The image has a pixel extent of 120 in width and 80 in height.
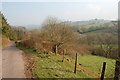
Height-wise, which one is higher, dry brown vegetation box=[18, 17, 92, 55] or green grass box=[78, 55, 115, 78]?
dry brown vegetation box=[18, 17, 92, 55]

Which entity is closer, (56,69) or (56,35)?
(56,69)

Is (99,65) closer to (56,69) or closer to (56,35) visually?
(56,35)

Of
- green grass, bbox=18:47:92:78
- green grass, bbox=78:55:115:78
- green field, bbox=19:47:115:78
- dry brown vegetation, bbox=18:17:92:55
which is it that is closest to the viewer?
green grass, bbox=78:55:115:78

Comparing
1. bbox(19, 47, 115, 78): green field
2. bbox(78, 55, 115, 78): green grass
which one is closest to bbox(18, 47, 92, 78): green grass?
bbox(19, 47, 115, 78): green field

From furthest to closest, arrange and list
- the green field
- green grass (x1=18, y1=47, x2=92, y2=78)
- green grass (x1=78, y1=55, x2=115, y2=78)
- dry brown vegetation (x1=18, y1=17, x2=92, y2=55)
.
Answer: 1. dry brown vegetation (x1=18, y1=17, x2=92, y2=55)
2. green grass (x1=18, y1=47, x2=92, y2=78)
3. the green field
4. green grass (x1=78, y1=55, x2=115, y2=78)

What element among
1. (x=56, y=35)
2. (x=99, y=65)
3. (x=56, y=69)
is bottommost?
(x=99, y=65)

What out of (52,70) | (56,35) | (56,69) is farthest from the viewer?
(56,35)

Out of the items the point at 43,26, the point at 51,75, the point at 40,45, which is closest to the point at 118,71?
the point at 51,75

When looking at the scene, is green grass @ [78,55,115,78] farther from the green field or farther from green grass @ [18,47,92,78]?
green grass @ [18,47,92,78]

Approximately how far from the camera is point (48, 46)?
77.5ft

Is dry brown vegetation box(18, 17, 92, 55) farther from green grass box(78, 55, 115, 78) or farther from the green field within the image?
the green field

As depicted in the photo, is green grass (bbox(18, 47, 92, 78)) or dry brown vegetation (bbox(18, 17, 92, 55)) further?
dry brown vegetation (bbox(18, 17, 92, 55))

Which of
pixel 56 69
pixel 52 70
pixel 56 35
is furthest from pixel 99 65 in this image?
pixel 52 70

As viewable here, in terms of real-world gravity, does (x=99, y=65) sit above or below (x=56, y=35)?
below
